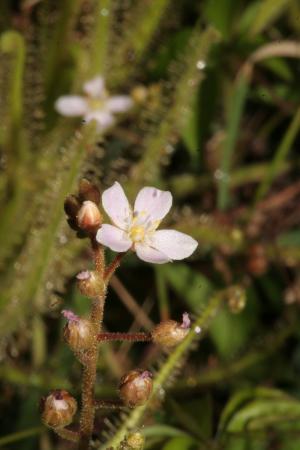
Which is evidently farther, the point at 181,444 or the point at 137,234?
the point at 181,444

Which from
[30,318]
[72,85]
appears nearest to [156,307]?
[30,318]

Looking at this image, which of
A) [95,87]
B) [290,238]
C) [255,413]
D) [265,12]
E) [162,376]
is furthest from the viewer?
[290,238]

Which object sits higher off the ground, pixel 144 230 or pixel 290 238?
pixel 290 238

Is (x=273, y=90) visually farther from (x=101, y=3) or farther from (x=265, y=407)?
(x=265, y=407)

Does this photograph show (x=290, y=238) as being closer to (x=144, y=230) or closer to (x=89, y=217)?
(x=144, y=230)

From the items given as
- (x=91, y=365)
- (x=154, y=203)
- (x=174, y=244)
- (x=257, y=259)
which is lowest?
(x=91, y=365)

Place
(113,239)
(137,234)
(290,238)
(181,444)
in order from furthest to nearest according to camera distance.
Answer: (290,238) < (181,444) < (137,234) < (113,239)

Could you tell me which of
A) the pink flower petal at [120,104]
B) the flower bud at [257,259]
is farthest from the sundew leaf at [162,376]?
the pink flower petal at [120,104]

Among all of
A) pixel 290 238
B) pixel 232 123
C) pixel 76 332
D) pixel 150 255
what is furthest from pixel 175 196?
pixel 76 332
